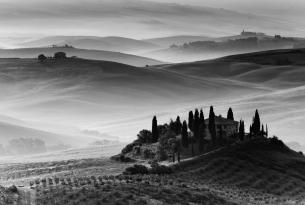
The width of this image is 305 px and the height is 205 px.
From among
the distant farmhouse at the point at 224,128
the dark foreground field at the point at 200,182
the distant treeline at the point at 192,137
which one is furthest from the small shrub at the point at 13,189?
the distant farmhouse at the point at 224,128

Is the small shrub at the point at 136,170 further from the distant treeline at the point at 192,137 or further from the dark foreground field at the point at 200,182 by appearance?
the distant treeline at the point at 192,137

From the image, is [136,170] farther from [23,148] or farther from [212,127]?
[23,148]

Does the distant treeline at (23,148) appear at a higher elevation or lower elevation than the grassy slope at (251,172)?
higher

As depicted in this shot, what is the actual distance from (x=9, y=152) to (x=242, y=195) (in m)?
96.7

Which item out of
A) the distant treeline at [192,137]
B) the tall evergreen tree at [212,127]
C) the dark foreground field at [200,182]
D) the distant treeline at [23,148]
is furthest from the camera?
the distant treeline at [23,148]

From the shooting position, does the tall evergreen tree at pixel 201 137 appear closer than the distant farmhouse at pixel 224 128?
Yes

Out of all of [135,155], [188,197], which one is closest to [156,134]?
[135,155]

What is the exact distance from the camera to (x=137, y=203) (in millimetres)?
72750

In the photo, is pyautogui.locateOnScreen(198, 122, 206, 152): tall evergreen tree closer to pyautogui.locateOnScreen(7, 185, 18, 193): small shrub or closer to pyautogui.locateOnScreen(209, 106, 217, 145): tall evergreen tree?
pyautogui.locateOnScreen(209, 106, 217, 145): tall evergreen tree

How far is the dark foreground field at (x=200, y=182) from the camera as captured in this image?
75.7 meters

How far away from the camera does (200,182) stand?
297 feet

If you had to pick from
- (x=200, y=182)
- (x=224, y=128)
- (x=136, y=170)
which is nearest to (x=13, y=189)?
(x=136, y=170)

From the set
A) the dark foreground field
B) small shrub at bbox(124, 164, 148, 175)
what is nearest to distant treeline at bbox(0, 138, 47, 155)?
the dark foreground field

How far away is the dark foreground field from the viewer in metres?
75.7
